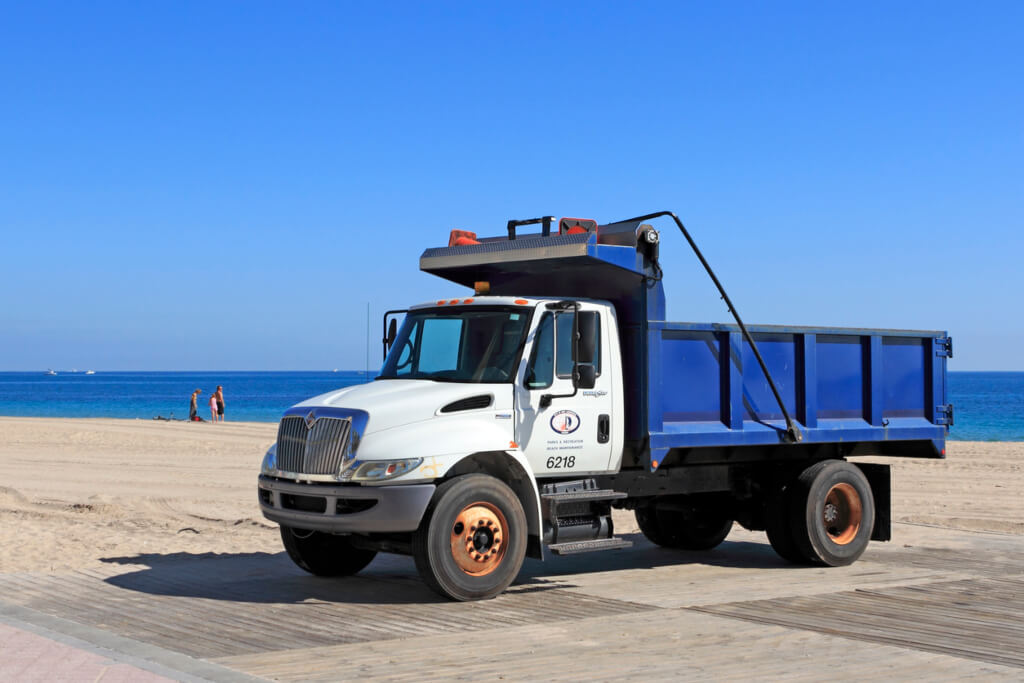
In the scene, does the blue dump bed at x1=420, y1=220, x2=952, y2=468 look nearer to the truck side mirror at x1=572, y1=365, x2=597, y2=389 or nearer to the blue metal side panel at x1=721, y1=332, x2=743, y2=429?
the blue metal side panel at x1=721, y1=332, x2=743, y2=429

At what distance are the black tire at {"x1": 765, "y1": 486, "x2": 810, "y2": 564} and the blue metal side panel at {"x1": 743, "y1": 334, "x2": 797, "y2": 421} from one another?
94 cm

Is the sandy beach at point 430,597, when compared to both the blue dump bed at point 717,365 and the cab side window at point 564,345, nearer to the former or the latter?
the blue dump bed at point 717,365

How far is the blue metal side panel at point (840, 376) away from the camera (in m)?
13.0

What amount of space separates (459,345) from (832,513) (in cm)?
467

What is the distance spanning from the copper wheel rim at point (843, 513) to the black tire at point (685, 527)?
4.27 ft

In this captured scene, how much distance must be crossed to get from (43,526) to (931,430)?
10732mm

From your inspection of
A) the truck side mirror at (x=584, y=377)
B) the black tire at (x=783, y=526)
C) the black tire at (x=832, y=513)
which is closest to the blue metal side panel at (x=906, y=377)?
the black tire at (x=832, y=513)

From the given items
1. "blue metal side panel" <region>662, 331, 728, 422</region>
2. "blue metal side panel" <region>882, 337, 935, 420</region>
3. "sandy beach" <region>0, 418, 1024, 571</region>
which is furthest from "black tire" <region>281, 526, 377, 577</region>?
"blue metal side panel" <region>882, 337, 935, 420</region>

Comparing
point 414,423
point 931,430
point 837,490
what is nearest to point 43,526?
point 414,423

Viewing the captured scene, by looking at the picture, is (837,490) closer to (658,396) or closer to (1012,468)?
(658,396)

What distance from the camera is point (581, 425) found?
447 inches

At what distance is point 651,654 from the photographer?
8289 mm

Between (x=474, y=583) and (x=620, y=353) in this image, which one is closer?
(x=474, y=583)

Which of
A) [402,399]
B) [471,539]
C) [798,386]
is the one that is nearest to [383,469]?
[402,399]
